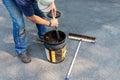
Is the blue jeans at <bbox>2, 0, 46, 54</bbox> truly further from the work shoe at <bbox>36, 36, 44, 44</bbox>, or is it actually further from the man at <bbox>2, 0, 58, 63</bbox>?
the work shoe at <bbox>36, 36, 44, 44</bbox>

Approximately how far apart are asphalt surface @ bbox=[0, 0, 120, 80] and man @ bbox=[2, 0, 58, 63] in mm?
139

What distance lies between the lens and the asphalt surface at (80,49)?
103 inches

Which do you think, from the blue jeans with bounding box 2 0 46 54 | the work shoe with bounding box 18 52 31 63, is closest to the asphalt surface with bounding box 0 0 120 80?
the work shoe with bounding box 18 52 31 63

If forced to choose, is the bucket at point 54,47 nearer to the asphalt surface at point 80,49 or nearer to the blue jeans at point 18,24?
the asphalt surface at point 80,49

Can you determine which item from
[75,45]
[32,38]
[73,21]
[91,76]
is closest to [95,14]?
[73,21]

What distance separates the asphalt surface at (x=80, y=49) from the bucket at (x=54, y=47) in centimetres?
9

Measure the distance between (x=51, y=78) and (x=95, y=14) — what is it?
154cm

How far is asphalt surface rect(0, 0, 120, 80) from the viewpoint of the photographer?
2.60 meters

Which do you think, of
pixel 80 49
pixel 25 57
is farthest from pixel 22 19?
pixel 80 49

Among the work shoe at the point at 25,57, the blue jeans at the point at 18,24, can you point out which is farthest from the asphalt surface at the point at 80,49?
the blue jeans at the point at 18,24

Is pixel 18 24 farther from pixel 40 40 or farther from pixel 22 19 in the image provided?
pixel 40 40

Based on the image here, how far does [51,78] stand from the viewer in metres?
2.55

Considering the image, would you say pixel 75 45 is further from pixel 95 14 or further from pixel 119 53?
pixel 95 14

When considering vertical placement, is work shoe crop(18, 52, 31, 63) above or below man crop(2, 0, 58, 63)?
below
